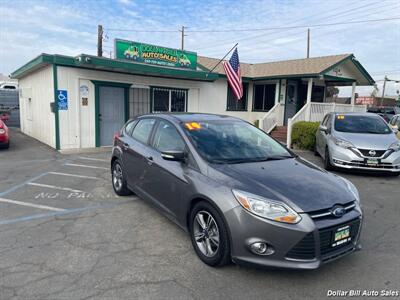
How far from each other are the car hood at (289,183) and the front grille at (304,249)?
25cm

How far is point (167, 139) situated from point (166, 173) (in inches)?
20.9

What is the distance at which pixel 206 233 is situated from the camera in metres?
3.24

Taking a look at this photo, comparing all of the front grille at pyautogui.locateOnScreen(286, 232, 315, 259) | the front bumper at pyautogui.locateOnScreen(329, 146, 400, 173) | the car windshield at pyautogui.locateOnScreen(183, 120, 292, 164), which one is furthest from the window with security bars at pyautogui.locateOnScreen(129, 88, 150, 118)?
the front grille at pyautogui.locateOnScreen(286, 232, 315, 259)

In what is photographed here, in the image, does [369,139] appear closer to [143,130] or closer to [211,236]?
[143,130]

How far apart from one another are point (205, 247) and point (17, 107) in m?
20.4

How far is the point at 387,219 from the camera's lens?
15.2 feet

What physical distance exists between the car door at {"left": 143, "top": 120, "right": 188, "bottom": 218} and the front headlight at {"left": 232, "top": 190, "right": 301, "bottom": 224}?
0.85 m

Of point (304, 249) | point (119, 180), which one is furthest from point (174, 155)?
point (119, 180)

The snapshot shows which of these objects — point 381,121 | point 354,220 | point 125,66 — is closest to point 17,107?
point 125,66

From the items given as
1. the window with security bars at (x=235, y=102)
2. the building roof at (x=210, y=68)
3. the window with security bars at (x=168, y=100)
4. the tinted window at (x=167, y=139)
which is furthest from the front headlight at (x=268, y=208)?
the window with security bars at (x=235, y=102)

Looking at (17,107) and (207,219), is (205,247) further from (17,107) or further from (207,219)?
(17,107)

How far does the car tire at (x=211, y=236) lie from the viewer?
296 centimetres

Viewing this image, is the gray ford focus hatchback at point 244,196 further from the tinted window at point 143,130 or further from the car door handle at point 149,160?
the tinted window at point 143,130

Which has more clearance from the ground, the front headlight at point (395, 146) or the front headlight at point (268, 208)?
the front headlight at point (395, 146)
